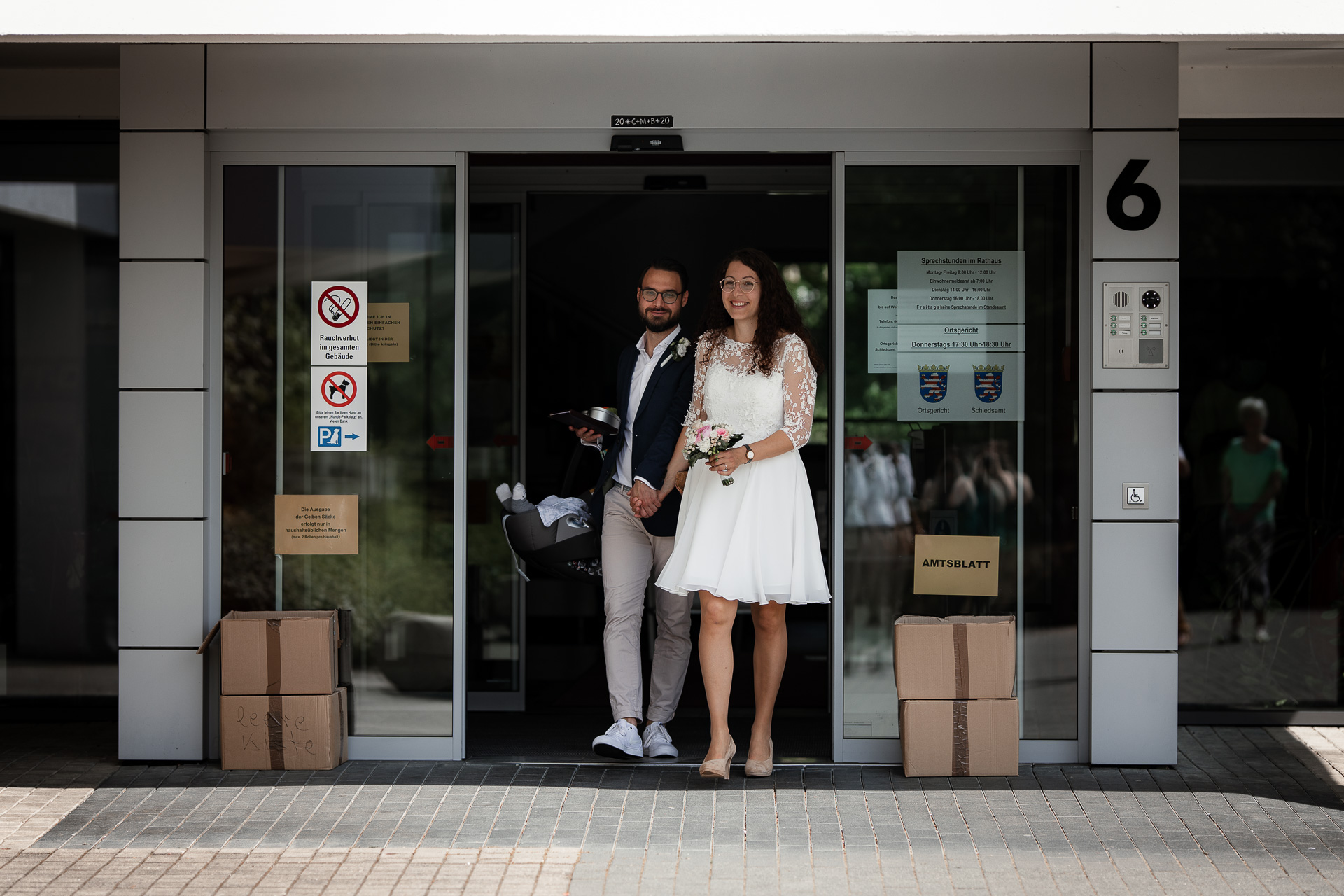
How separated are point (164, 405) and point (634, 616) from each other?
2136 mm

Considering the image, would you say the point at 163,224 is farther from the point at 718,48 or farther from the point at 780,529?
the point at 780,529

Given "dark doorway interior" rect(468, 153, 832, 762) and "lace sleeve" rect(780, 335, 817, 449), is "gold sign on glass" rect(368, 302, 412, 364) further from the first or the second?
"lace sleeve" rect(780, 335, 817, 449)

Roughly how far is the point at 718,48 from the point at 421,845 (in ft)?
10.8

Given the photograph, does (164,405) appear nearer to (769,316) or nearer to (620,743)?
(620,743)

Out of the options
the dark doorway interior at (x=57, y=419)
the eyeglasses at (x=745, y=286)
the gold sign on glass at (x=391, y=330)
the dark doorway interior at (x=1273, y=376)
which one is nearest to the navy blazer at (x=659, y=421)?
the eyeglasses at (x=745, y=286)

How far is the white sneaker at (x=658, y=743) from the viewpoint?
5.29 meters

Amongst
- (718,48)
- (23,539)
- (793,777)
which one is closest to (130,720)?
(23,539)

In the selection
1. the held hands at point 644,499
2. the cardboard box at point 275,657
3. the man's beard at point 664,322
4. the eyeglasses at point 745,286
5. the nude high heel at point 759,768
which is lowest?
the nude high heel at point 759,768

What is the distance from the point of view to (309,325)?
208 inches

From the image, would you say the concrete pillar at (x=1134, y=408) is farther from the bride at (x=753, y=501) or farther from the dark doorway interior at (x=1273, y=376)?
the bride at (x=753, y=501)

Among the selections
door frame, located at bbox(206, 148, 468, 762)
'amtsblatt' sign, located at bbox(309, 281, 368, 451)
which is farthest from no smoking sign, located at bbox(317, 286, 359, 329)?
door frame, located at bbox(206, 148, 468, 762)

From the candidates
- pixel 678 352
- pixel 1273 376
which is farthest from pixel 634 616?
pixel 1273 376

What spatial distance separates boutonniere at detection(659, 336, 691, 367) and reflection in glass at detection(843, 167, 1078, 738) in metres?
0.67

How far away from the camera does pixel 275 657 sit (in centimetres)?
504
